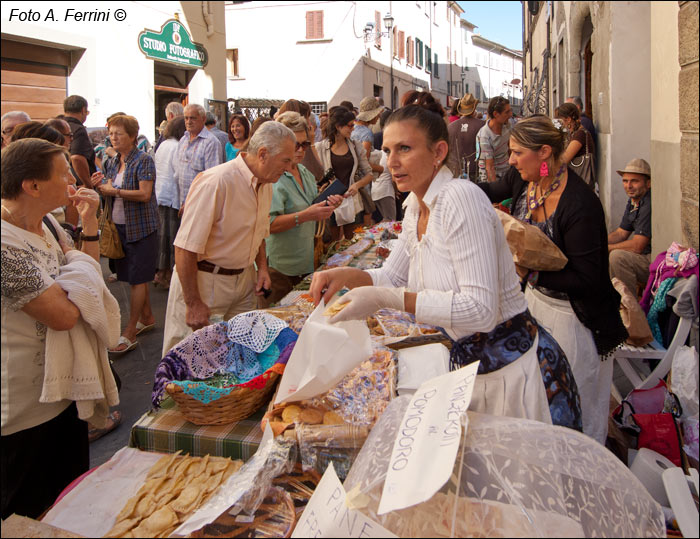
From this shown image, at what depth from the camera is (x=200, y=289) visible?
294 centimetres

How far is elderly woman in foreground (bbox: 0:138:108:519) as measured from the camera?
72.2 inches

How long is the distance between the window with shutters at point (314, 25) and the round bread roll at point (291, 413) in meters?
22.1

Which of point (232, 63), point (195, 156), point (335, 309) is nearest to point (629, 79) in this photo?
point (335, 309)

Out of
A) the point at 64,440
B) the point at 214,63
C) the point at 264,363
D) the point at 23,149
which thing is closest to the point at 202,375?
the point at 264,363

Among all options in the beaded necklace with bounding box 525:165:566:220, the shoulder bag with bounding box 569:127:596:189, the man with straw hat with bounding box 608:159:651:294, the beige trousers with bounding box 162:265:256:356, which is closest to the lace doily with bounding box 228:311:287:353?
the beige trousers with bounding box 162:265:256:356

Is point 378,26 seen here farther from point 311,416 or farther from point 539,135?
→ point 311,416

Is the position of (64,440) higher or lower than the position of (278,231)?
lower

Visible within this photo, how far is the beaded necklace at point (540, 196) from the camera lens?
2.49 meters

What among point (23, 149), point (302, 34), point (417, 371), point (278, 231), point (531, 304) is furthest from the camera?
point (302, 34)

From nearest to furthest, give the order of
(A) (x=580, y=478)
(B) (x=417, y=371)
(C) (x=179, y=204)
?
(A) (x=580, y=478) < (B) (x=417, y=371) < (C) (x=179, y=204)

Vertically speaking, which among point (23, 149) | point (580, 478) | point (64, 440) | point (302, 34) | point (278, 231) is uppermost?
point (302, 34)

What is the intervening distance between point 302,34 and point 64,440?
22202 millimetres

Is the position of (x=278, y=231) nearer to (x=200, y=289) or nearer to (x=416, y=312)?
(x=200, y=289)

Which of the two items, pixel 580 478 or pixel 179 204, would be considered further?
pixel 179 204
